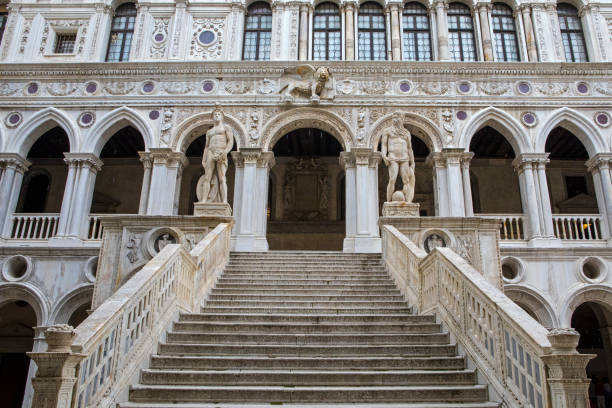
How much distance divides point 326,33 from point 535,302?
38.3 ft

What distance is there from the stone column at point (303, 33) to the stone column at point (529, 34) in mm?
7878

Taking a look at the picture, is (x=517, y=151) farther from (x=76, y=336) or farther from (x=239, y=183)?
(x=76, y=336)

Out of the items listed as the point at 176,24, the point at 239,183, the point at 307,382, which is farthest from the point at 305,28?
the point at 307,382

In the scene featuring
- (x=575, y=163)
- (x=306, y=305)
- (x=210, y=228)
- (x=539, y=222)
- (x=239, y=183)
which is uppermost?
(x=575, y=163)

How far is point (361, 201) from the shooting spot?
16.1m

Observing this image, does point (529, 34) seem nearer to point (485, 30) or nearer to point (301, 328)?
point (485, 30)

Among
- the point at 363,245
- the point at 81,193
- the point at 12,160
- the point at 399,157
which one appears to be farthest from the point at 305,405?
the point at 12,160

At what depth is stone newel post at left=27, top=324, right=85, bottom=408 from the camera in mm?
4570

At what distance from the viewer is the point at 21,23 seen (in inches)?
Result: 739

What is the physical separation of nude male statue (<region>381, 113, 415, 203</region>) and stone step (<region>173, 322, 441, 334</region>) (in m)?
5.66

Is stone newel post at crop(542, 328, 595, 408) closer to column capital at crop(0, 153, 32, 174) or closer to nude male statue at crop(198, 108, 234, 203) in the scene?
nude male statue at crop(198, 108, 234, 203)

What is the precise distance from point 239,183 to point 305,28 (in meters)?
6.41

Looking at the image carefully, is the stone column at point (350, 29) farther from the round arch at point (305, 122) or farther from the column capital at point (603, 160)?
the column capital at point (603, 160)

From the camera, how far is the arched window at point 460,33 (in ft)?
60.2
